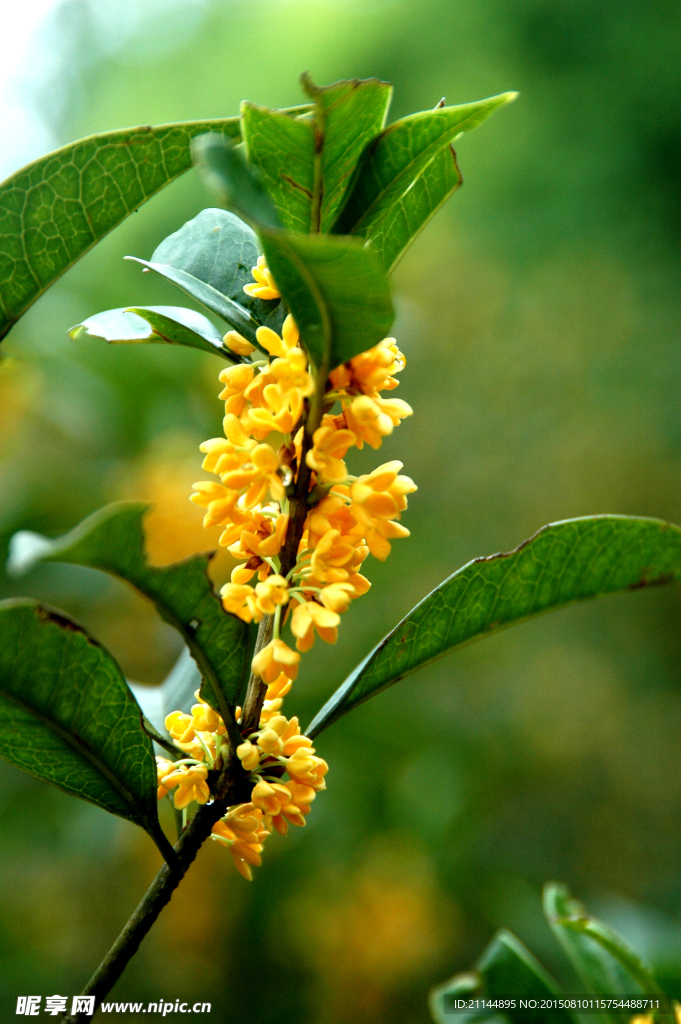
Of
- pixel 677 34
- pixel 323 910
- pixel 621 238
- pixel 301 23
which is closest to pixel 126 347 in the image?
pixel 323 910

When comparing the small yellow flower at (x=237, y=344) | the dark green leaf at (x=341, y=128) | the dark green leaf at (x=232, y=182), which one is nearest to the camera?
the dark green leaf at (x=232, y=182)

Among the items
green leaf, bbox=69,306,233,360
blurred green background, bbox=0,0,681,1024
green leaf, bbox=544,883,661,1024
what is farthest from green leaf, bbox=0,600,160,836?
blurred green background, bbox=0,0,681,1024

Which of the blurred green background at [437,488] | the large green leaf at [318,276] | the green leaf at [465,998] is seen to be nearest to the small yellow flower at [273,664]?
the large green leaf at [318,276]

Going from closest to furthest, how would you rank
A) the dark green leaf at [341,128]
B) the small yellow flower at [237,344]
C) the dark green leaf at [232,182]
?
the dark green leaf at [232,182], the dark green leaf at [341,128], the small yellow flower at [237,344]

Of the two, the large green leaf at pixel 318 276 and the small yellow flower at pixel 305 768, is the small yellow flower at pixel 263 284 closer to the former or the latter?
the large green leaf at pixel 318 276

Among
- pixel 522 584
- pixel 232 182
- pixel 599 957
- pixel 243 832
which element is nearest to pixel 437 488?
pixel 599 957

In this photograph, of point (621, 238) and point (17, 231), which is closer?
point (17, 231)

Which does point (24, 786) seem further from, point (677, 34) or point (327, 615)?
point (677, 34)
